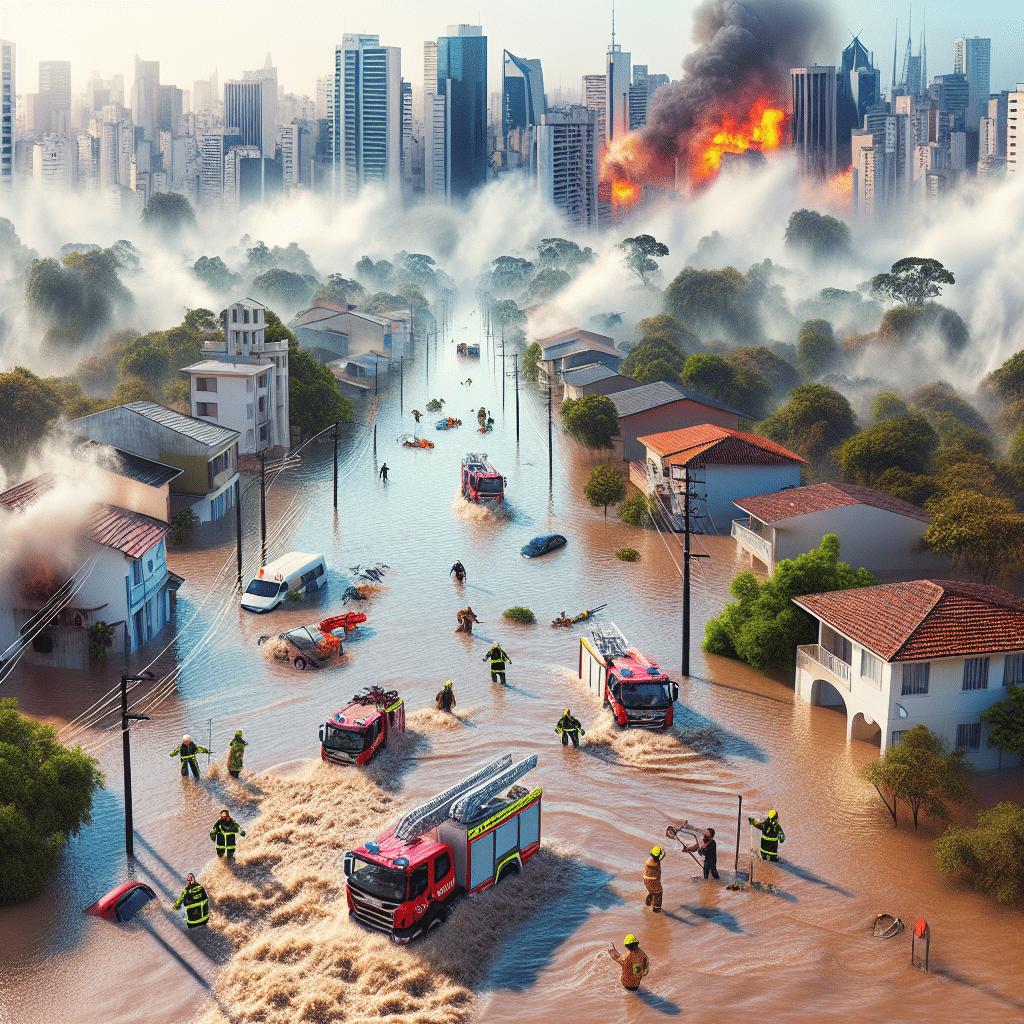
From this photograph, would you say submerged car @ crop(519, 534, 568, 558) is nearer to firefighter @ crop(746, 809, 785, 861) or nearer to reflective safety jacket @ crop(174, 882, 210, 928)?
firefighter @ crop(746, 809, 785, 861)

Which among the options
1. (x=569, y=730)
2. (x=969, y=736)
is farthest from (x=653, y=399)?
(x=969, y=736)

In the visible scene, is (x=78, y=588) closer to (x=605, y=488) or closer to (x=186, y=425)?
(x=186, y=425)

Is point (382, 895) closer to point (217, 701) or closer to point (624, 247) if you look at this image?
point (217, 701)

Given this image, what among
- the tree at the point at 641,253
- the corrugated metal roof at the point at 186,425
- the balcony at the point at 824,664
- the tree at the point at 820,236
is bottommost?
the balcony at the point at 824,664

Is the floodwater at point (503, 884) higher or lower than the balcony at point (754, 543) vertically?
lower

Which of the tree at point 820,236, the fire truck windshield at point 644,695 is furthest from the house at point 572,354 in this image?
the fire truck windshield at point 644,695

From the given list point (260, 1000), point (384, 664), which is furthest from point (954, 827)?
point (384, 664)

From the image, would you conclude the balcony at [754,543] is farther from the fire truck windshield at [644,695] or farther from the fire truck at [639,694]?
the fire truck windshield at [644,695]
